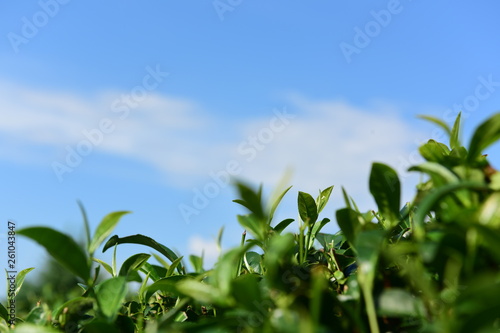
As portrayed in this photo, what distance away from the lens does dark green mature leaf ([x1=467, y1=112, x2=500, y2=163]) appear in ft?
2.77

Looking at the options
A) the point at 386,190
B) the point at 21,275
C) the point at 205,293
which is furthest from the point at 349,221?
the point at 21,275

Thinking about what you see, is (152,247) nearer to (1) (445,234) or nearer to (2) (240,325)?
(2) (240,325)

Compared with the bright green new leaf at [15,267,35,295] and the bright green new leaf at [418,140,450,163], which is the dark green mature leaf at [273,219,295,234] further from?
the bright green new leaf at [15,267,35,295]

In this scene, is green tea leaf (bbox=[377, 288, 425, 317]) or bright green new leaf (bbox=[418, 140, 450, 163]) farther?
bright green new leaf (bbox=[418, 140, 450, 163])

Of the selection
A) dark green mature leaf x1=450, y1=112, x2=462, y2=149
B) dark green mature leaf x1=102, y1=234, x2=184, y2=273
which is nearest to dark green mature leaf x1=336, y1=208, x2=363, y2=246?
dark green mature leaf x1=450, y1=112, x2=462, y2=149

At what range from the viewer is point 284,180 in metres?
0.94

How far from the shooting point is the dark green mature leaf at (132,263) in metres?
1.13

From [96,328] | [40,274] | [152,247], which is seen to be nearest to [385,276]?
[96,328]

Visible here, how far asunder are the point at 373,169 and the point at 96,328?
0.53 m

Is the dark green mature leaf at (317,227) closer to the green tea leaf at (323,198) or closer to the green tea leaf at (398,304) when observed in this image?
the green tea leaf at (323,198)

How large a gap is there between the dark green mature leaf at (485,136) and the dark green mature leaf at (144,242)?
727 mm

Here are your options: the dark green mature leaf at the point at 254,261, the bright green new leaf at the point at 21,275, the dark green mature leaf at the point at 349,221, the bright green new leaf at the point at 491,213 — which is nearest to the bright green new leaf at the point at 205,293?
the dark green mature leaf at the point at 349,221

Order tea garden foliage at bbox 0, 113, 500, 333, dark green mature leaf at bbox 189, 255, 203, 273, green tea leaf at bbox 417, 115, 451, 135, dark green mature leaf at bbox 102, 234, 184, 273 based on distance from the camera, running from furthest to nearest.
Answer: dark green mature leaf at bbox 189, 255, 203, 273
dark green mature leaf at bbox 102, 234, 184, 273
green tea leaf at bbox 417, 115, 451, 135
tea garden foliage at bbox 0, 113, 500, 333

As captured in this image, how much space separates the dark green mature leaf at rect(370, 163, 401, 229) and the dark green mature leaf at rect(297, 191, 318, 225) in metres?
0.30
